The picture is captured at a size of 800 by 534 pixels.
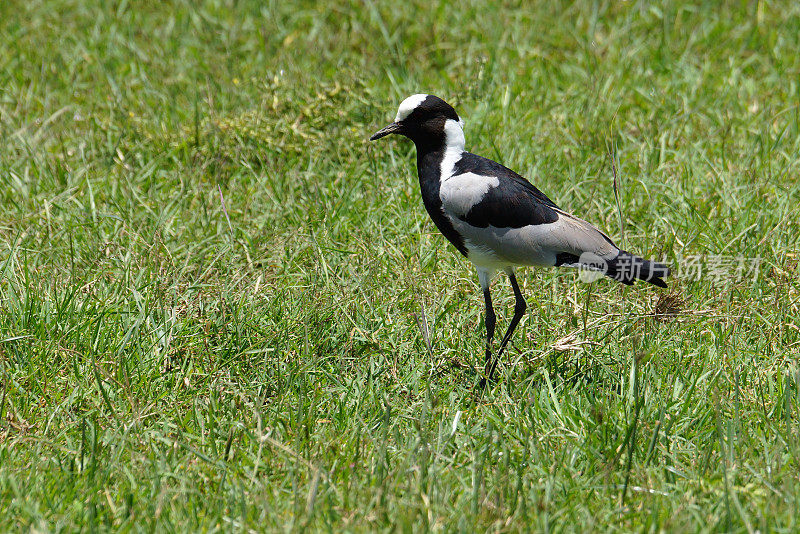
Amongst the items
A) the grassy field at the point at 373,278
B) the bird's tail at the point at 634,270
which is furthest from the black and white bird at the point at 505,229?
the grassy field at the point at 373,278

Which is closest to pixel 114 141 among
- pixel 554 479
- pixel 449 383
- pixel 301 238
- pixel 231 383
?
pixel 301 238

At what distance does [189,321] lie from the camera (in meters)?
3.98

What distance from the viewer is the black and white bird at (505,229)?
3.85 metres

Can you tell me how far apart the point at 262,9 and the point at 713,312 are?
4.14 metres

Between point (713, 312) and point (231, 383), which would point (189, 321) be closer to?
point (231, 383)

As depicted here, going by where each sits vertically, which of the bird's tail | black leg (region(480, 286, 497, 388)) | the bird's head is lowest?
black leg (region(480, 286, 497, 388))

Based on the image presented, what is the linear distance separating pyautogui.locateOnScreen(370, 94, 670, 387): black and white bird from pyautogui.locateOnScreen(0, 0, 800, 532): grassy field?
0.29 m

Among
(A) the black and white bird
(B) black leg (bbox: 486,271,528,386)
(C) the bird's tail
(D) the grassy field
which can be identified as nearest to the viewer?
(D) the grassy field

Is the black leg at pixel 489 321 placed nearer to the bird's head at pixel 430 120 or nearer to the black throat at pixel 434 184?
the black throat at pixel 434 184

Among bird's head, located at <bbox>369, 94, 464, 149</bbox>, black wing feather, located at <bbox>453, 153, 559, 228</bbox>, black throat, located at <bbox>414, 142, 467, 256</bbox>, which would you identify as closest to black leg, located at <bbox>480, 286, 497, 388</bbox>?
black throat, located at <bbox>414, 142, 467, 256</bbox>

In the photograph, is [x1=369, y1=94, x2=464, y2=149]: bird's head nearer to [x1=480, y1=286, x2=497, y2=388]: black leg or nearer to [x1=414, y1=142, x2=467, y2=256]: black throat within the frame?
[x1=414, y1=142, x2=467, y2=256]: black throat

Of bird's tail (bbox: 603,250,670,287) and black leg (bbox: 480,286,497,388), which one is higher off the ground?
bird's tail (bbox: 603,250,670,287)

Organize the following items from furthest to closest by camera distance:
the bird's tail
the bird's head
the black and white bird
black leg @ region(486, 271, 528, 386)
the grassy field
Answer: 1. the bird's head
2. black leg @ region(486, 271, 528, 386)
3. the black and white bird
4. the bird's tail
5. the grassy field

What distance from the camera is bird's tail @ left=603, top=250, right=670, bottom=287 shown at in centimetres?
374
